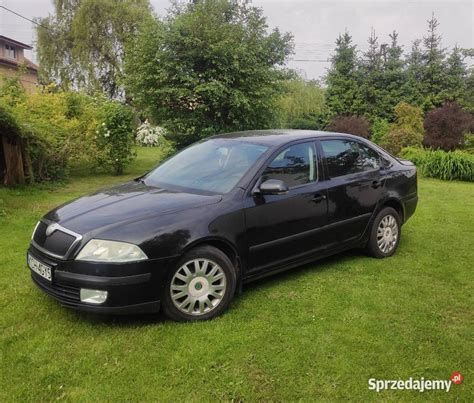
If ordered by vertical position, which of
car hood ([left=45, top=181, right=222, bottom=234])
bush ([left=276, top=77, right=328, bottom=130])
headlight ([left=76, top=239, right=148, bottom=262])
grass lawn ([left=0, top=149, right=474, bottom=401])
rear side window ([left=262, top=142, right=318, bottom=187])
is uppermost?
bush ([left=276, top=77, right=328, bottom=130])

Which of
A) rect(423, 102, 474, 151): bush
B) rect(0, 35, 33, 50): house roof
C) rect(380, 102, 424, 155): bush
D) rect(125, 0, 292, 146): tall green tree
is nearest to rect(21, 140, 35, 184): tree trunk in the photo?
rect(125, 0, 292, 146): tall green tree

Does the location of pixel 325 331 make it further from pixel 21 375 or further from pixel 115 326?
pixel 21 375

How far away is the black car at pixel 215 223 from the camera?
3.17 meters

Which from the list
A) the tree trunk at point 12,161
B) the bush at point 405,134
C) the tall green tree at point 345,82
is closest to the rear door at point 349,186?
the tree trunk at point 12,161

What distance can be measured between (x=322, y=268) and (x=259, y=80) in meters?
8.46

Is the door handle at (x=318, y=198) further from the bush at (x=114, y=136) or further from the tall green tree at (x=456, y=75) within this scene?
the tall green tree at (x=456, y=75)

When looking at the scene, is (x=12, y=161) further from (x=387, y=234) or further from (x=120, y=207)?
(x=387, y=234)

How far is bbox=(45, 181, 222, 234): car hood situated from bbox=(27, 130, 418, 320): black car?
1 cm

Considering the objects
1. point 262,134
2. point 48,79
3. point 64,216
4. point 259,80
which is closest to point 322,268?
point 262,134

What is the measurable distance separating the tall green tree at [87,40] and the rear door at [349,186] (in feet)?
77.2

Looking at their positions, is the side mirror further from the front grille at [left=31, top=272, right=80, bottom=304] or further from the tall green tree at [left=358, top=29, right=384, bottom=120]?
the tall green tree at [left=358, top=29, right=384, bottom=120]

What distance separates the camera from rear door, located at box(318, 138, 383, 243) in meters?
4.48

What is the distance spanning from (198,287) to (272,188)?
3.39 ft

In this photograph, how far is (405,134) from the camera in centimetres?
1619
